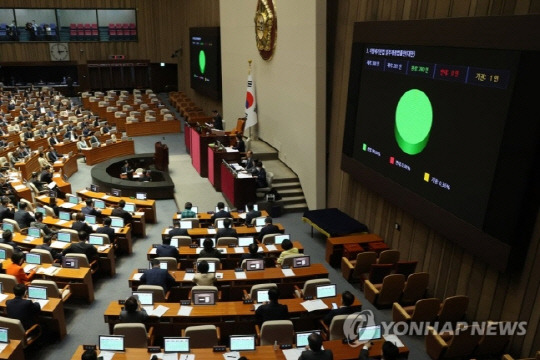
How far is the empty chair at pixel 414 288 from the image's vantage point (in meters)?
8.33

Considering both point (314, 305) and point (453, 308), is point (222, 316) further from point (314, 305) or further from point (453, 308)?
point (453, 308)

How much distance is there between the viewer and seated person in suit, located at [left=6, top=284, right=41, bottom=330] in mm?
6859

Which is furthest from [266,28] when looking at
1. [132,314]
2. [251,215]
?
[132,314]

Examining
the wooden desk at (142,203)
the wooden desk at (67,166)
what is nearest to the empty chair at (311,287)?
the wooden desk at (142,203)

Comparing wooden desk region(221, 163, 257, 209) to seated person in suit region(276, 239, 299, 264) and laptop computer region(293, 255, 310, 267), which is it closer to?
seated person in suit region(276, 239, 299, 264)

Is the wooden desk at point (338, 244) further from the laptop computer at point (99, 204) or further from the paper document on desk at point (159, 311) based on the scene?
the laptop computer at point (99, 204)

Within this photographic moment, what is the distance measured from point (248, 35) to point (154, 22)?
1661 cm

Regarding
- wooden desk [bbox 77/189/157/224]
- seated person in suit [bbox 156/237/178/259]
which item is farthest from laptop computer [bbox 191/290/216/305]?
wooden desk [bbox 77/189/157/224]

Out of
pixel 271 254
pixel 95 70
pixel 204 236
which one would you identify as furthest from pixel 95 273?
pixel 95 70

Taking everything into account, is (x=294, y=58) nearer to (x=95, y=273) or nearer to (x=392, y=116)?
(x=392, y=116)

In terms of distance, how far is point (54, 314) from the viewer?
7.32m

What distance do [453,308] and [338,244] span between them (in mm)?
3111

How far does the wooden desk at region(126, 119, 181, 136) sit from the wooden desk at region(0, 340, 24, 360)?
697 inches

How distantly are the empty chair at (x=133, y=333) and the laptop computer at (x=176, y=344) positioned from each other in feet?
1.67
